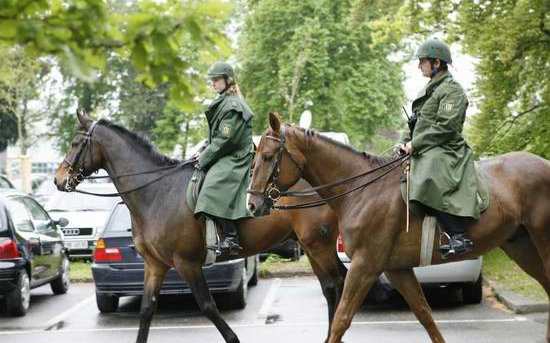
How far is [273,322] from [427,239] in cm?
398

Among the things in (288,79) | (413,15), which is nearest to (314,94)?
(288,79)

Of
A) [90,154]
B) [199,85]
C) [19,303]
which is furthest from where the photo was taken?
[19,303]

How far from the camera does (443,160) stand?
8078 mm

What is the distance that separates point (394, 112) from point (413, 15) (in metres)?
23.6

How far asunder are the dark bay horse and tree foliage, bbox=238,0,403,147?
31622mm

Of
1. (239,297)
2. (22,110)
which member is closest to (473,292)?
(239,297)

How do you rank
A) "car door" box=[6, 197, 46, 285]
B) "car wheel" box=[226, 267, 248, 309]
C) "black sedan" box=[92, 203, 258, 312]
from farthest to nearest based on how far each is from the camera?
"car door" box=[6, 197, 46, 285] < "car wheel" box=[226, 267, 248, 309] < "black sedan" box=[92, 203, 258, 312]

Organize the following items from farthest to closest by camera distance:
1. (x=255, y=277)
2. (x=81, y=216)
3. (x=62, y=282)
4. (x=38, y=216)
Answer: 1. (x=81, y=216)
2. (x=255, y=277)
3. (x=62, y=282)
4. (x=38, y=216)

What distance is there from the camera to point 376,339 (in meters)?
10.0

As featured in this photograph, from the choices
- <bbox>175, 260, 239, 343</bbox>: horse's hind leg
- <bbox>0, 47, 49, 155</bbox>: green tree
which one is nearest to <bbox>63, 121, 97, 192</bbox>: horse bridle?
<bbox>175, 260, 239, 343</bbox>: horse's hind leg

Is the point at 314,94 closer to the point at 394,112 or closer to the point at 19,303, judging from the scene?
the point at 394,112

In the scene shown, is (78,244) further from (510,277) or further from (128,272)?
(510,277)

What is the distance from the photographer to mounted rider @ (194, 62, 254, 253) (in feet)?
30.3

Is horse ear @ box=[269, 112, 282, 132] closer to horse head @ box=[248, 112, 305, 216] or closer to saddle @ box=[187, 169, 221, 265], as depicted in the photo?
horse head @ box=[248, 112, 305, 216]
